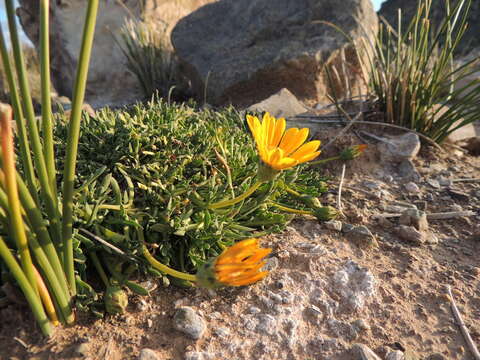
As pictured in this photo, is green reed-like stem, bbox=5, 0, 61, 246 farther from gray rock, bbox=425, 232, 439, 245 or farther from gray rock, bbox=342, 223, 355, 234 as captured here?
gray rock, bbox=425, 232, 439, 245

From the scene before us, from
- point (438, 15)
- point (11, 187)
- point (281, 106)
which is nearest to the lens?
point (11, 187)

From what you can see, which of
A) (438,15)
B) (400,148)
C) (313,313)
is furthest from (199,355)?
(438,15)

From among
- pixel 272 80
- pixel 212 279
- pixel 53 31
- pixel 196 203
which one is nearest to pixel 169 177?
pixel 196 203

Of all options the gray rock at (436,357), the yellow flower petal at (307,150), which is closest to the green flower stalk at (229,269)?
the yellow flower petal at (307,150)

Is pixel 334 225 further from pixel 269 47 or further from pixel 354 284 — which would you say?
pixel 269 47

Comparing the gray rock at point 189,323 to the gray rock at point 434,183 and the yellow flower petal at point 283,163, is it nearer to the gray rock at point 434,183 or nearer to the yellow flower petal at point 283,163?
the yellow flower petal at point 283,163

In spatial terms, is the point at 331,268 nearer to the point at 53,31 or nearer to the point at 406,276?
the point at 406,276

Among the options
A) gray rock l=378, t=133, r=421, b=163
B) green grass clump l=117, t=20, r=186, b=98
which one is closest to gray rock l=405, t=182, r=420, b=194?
gray rock l=378, t=133, r=421, b=163
